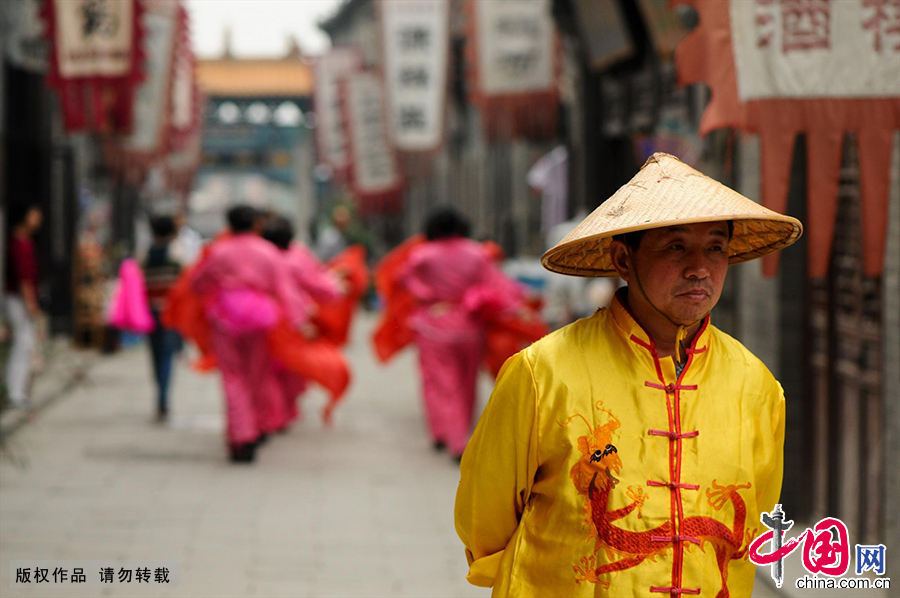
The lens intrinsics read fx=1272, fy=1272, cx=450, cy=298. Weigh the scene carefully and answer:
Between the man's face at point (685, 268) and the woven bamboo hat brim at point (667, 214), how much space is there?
0.19 ft

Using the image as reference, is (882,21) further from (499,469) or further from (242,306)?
(242,306)

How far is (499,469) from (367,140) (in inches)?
761

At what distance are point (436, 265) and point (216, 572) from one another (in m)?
3.89

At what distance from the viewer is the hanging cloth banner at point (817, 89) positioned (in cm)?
461

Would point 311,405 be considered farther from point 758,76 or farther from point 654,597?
point 654,597

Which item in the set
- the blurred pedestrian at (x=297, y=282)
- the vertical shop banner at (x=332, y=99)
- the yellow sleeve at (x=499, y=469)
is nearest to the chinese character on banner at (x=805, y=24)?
the yellow sleeve at (x=499, y=469)

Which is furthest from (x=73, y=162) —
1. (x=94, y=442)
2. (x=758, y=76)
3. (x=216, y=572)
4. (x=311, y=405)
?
(x=758, y=76)

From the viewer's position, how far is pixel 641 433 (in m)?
2.84

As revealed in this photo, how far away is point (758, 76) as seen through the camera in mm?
4719

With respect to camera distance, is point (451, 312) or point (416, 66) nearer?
point (451, 312)

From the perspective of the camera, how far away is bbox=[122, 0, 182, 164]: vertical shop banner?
13.3 meters

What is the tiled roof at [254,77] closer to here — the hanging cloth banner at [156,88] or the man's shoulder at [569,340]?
the hanging cloth banner at [156,88]

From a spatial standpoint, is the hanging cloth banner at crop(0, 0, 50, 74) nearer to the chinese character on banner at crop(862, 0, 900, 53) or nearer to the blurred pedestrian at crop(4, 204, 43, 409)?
the blurred pedestrian at crop(4, 204, 43, 409)

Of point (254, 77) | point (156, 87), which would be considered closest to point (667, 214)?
point (156, 87)
